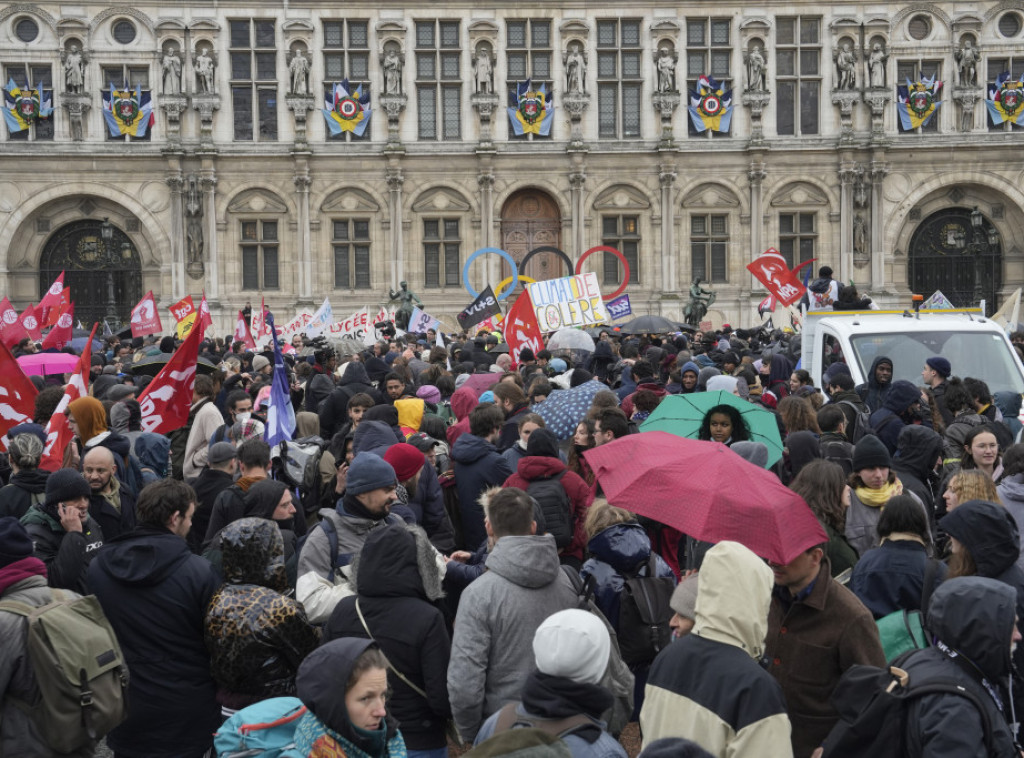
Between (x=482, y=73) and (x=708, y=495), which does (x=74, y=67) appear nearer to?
(x=482, y=73)

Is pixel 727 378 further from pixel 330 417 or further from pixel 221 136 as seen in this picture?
pixel 221 136

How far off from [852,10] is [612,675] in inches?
1222

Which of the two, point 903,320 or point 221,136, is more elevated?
point 221,136

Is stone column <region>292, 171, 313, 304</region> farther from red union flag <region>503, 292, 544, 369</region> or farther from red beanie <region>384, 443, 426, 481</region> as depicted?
red beanie <region>384, 443, 426, 481</region>

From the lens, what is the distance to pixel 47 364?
15305mm

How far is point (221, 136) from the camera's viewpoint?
3231 cm

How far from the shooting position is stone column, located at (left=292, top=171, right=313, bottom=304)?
3238cm

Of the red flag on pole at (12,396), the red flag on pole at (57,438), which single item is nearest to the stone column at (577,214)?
the red flag on pole at (12,396)

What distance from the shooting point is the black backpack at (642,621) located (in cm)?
591

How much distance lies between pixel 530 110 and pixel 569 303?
14112mm

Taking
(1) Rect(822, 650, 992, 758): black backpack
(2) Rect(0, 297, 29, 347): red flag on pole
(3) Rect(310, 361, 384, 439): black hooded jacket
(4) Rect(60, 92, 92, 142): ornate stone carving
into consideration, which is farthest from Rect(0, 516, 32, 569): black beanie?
(4) Rect(60, 92, 92, 142): ornate stone carving

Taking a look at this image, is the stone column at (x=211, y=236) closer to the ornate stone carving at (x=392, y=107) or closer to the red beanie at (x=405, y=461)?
the ornate stone carving at (x=392, y=107)

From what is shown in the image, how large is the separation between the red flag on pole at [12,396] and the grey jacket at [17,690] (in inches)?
225

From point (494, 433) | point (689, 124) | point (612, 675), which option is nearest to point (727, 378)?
point (494, 433)
